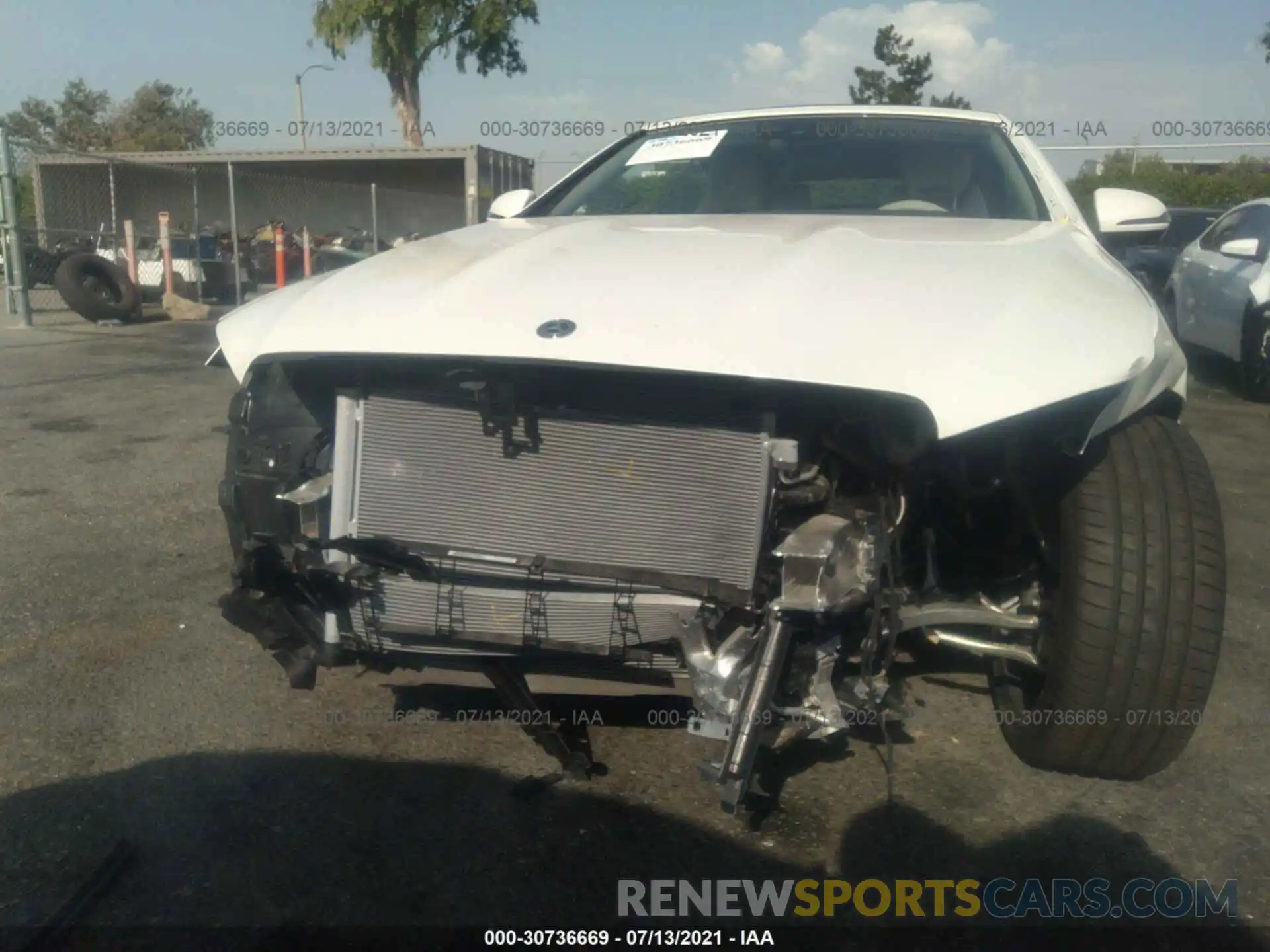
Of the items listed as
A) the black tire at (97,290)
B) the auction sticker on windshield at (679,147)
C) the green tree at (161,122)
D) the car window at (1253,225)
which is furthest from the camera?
the green tree at (161,122)

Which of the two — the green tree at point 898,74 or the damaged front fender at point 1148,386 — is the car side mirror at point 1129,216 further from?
the green tree at point 898,74

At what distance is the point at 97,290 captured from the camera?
40.3 feet

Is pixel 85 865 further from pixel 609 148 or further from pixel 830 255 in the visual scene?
pixel 609 148

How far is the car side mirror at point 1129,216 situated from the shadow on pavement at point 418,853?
2056mm

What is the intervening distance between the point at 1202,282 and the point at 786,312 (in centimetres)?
781

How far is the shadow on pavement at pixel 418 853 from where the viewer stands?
2.15m

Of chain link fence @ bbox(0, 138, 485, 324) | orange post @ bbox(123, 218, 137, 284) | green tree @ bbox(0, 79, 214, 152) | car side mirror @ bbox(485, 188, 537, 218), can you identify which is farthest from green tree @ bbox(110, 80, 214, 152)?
car side mirror @ bbox(485, 188, 537, 218)

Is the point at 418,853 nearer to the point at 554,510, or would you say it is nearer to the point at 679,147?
the point at 554,510

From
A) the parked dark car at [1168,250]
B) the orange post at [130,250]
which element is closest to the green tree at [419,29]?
the orange post at [130,250]

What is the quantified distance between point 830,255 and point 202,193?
29268mm

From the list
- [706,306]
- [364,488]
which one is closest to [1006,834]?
[706,306]

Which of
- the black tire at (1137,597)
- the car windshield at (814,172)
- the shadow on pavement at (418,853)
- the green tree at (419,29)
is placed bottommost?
the shadow on pavement at (418,853)

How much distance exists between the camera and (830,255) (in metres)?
2.52

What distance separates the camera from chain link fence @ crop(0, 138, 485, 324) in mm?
13500
